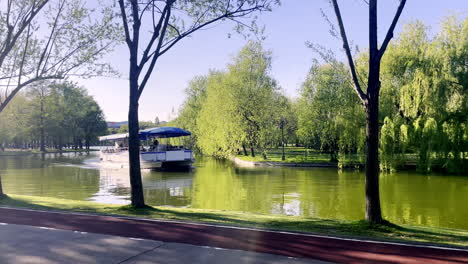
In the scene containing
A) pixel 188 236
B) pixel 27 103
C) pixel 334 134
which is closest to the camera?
pixel 188 236

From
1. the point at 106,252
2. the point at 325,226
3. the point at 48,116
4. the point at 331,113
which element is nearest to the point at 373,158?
the point at 325,226

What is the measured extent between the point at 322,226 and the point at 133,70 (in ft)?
23.7

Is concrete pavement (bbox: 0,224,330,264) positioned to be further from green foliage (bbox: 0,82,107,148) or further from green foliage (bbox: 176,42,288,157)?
green foliage (bbox: 0,82,107,148)

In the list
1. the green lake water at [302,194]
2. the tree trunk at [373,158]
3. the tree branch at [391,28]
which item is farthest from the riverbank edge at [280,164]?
the tree branch at [391,28]

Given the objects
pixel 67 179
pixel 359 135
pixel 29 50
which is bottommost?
pixel 67 179

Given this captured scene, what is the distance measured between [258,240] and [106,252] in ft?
8.98

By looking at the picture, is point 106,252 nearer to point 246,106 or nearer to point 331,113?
point 331,113

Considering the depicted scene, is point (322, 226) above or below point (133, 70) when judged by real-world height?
below

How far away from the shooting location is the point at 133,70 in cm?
1164

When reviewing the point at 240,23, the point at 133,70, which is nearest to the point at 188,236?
the point at 133,70

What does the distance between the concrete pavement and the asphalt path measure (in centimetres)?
37

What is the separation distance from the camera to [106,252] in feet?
21.0

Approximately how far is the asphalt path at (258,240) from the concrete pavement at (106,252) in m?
0.37

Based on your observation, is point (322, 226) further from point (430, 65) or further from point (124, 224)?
point (430, 65)
